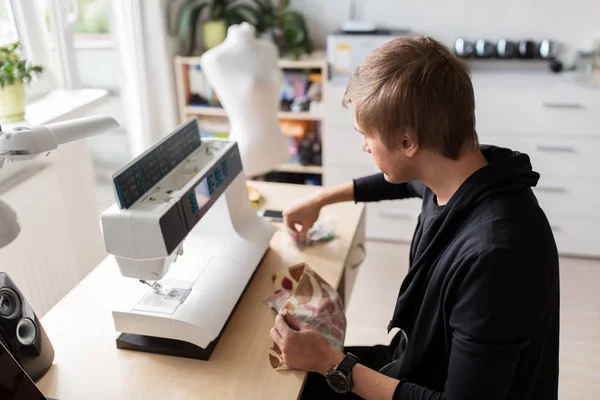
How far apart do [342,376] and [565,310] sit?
1913mm

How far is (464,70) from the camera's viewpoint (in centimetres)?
101

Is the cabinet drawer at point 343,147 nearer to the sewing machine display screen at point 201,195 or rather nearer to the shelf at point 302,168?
the shelf at point 302,168

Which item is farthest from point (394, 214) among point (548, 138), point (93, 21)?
point (93, 21)

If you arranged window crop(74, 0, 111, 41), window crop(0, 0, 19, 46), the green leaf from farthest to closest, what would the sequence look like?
window crop(74, 0, 111, 41)
window crop(0, 0, 19, 46)
the green leaf

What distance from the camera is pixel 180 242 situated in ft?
3.81

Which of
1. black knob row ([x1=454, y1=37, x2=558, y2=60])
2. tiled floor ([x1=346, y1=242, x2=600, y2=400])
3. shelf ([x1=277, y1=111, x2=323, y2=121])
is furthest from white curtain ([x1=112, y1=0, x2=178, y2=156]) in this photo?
black knob row ([x1=454, y1=37, x2=558, y2=60])

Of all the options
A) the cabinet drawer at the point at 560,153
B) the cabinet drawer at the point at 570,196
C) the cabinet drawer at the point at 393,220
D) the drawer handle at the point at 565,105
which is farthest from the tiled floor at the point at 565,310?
the drawer handle at the point at 565,105

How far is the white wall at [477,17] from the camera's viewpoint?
9.82ft

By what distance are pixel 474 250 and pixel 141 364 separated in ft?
2.35

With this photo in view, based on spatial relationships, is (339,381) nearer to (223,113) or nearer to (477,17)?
(223,113)

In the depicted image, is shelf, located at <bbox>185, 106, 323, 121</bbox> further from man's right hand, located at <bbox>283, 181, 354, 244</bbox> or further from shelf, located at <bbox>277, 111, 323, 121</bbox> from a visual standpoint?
man's right hand, located at <bbox>283, 181, 354, 244</bbox>

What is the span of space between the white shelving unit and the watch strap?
6.71 feet

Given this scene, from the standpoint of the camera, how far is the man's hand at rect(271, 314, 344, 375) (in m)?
1.11

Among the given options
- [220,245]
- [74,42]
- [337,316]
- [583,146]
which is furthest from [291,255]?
[583,146]
